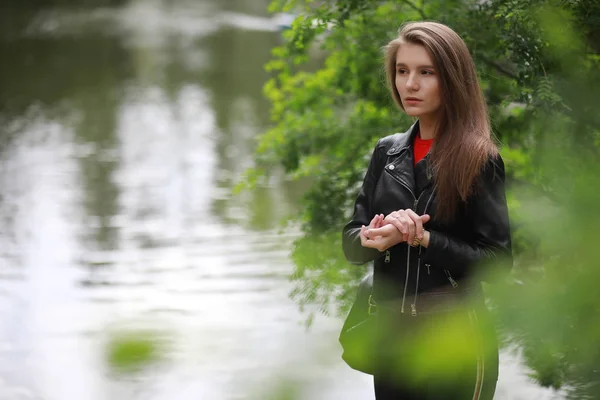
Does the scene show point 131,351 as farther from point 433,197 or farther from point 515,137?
point 515,137

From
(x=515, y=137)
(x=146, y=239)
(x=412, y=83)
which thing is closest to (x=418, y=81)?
(x=412, y=83)

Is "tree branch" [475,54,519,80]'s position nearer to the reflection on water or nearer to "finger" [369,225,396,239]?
the reflection on water

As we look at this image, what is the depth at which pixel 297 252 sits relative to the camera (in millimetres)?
1649

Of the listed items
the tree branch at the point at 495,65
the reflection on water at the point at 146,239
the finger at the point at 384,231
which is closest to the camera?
the reflection on water at the point at 146,239

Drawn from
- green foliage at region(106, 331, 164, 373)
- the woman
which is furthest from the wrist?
green foliage at region(106, 331, 164, 373)

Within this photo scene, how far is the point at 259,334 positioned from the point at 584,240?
480 cm

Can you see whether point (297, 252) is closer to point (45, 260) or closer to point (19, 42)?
point (45, 260)

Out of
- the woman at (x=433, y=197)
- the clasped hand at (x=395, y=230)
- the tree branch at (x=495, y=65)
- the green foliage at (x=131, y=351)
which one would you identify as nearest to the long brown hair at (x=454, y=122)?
the woman at (x=433, y=197)

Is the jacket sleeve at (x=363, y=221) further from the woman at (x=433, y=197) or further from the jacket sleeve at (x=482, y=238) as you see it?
the jacket sleeve at (x=482, y=238)

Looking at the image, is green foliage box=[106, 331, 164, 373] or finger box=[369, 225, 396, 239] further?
finger box=[369, 225, 396, 239]

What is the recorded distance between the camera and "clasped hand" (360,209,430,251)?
6.18 ft

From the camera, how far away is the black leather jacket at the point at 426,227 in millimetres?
1998

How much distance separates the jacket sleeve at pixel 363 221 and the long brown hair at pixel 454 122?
17 cm

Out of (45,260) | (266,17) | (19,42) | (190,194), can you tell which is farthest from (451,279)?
(266,17)
